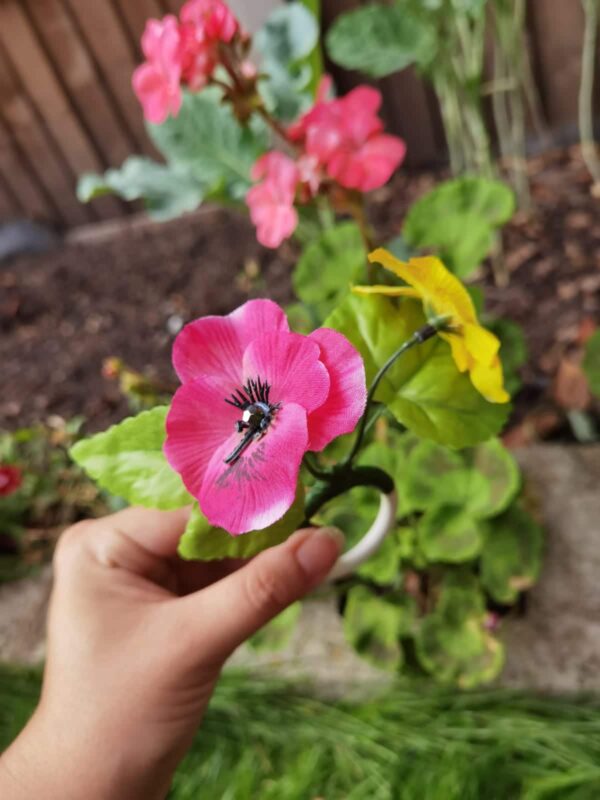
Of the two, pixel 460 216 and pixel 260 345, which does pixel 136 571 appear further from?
pixel 460 216

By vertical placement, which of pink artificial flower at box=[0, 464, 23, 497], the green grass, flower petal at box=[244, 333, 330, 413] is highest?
flower petal at box=[244, 333, 330, 413]

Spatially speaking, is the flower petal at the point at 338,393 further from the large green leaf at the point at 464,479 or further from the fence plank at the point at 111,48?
the fence plank at the point at 111,48

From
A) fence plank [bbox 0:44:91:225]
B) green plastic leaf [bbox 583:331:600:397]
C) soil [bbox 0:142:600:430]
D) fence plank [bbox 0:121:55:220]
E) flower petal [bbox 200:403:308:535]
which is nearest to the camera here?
flower petal [bbox 200:403:308:535]

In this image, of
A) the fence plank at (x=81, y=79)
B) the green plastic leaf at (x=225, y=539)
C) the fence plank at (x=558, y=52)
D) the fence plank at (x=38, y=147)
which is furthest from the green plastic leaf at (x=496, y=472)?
the fence plank at (x=38, y=147)

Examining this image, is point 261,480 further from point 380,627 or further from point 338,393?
point 380,627

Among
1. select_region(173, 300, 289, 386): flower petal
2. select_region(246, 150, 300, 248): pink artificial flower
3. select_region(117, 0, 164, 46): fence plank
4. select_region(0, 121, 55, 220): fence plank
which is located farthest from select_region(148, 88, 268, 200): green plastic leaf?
select_region(0, 121, 55, 220): fence plank

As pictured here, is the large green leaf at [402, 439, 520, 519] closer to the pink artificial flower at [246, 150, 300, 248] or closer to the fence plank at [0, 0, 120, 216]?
the pink artificial flower at [246, 150, 300, 248]
